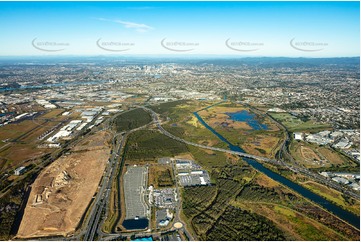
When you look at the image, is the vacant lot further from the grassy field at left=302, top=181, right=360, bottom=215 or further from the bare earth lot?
the bare earth lot

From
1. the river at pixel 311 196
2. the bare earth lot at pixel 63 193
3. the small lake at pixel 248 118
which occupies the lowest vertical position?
the small lake at pixel 248 118

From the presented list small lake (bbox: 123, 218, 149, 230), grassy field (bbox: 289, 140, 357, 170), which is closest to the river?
grassy field (bbox: 289, 140, 357, 170)

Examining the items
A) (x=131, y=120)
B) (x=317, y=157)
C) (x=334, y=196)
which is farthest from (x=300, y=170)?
(x=131, y=120)

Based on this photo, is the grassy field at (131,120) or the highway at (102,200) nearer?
the highway at (102,200)

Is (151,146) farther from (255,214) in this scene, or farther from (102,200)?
(255,214)

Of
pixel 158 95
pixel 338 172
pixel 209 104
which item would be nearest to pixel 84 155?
pixel 338 172

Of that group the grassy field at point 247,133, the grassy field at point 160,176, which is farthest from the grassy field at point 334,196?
the grassy field at point 160,176

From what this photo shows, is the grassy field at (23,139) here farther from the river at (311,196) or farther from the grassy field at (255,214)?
the river at (311,196)

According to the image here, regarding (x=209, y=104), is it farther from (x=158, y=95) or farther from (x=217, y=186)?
(x=217, y=186)

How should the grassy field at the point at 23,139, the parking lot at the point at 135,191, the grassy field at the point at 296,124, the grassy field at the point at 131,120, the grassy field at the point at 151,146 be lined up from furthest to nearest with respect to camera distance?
the grassy field at the point at 131,120 → the grassy field at the point at 296,124 → the grassy field at the point at 151,146 → the grassy field at the point at 23,139 → the parking lot at the point at 135,191
